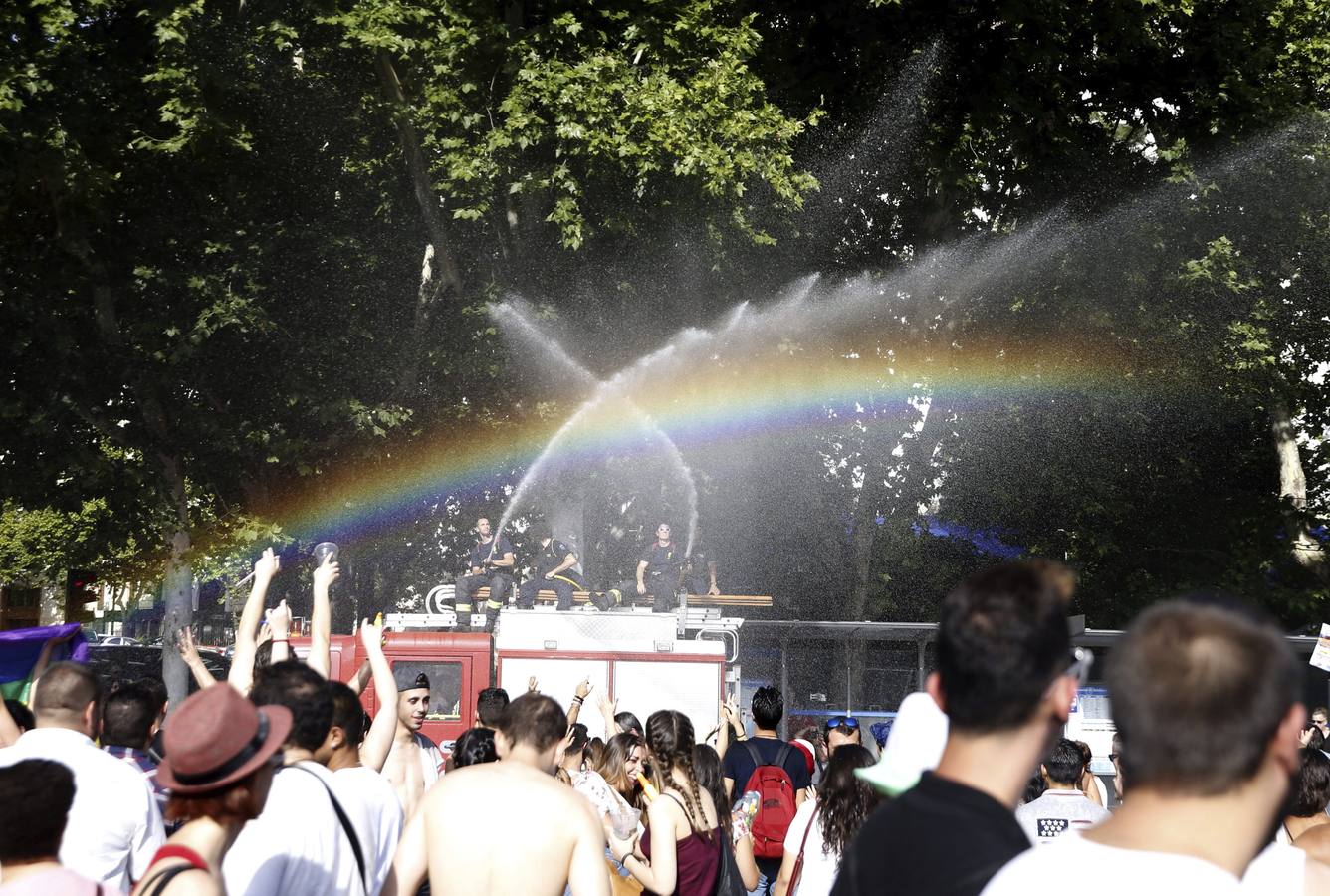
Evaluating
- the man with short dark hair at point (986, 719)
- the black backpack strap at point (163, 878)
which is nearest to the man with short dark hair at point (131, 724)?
the black backpack strap at point (163, 878)

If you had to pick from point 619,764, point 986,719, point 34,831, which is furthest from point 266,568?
point 986,719

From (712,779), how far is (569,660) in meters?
9.46

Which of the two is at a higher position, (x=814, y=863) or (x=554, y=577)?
(x=554, y=577)

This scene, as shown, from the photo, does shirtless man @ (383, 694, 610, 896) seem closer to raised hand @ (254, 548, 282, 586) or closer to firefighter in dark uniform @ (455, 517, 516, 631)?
raised hand @ (254, 548, 282, 586)

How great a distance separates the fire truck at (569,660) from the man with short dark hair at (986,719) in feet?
43.9

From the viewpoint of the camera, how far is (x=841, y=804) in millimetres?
5961

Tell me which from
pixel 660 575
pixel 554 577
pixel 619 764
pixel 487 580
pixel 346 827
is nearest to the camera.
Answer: pixel 346 827

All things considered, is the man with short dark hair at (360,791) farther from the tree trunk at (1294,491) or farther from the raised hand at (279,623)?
the tree trunk at (1294,491)

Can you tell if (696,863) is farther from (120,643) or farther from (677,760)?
(120,643)

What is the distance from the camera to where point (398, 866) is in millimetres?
4758

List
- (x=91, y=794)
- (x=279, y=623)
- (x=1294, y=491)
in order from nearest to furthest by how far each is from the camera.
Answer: (x=91, y=794) < (x=279, y=623) < (x=1294, y=491)

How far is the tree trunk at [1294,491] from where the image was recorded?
85.9 ft

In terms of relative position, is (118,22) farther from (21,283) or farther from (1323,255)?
(1323,255)

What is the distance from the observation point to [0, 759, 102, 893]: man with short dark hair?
359cm
